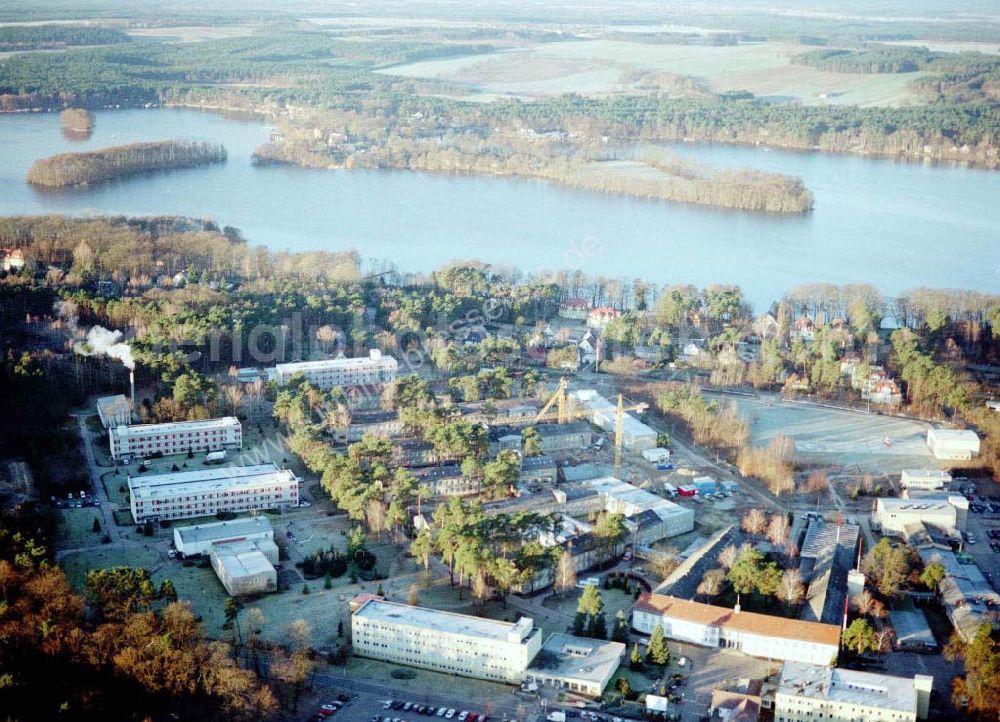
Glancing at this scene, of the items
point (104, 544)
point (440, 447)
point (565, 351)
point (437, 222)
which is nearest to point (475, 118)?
point (437, 222)

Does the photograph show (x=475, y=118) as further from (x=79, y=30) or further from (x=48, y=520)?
(x=48, y=520)

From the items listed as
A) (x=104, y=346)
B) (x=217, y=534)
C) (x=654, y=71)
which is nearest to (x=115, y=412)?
(x=104, y=346)

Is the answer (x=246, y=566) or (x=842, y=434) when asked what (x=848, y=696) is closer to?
(x=246, y=566)

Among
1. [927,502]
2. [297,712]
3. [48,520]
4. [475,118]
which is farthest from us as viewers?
[475,118]

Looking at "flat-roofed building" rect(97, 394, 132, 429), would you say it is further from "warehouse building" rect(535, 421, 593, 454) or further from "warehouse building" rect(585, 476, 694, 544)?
"warehouse building" rect(585, 476, 694, 544)

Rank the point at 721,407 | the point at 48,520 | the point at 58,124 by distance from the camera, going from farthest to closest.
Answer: the point at 58,124 < the point at 721,407 < the point at 48,520

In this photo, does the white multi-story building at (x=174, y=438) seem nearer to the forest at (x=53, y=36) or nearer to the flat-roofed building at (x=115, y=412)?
the flat-roofed building at (x=115, y=412)
